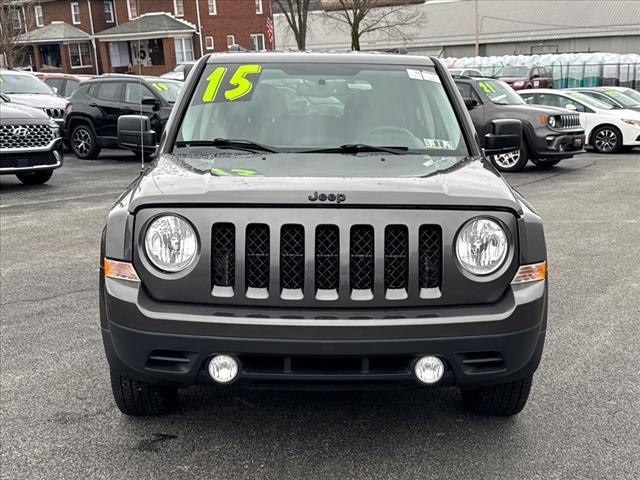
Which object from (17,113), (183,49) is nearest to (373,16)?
(183,49)

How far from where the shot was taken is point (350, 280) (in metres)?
2.87

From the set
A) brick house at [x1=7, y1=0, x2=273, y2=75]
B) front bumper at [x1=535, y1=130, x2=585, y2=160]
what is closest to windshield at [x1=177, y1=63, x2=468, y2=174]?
front bumper at [x1=535, y1=130, x2=585, y2=160]

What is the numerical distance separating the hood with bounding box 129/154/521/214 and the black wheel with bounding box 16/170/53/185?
9412mm

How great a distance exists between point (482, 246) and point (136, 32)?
5355 cm

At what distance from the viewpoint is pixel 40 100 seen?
16.9 m

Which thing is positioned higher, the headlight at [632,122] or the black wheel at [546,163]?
the headlight at [632,122]

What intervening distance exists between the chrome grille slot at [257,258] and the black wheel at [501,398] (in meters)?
1.25

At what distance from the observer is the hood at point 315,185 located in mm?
2916

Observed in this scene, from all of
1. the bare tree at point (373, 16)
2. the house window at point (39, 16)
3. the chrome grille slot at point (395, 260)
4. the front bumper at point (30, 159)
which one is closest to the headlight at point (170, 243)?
the chrome grille slot at point (395, 260)

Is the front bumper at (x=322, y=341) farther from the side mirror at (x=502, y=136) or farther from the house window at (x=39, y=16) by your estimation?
the house window at (x=39, y=16)

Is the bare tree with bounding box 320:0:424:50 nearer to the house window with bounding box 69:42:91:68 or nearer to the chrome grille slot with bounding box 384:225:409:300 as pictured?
the house window with bounding box 69:42:91:68

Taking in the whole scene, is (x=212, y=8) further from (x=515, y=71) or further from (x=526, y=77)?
(x=526, y=77)

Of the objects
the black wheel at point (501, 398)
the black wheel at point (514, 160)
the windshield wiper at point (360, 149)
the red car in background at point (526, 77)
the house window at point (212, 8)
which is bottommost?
the black wheel at point (514, 160)

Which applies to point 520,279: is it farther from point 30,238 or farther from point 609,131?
point 609,131
